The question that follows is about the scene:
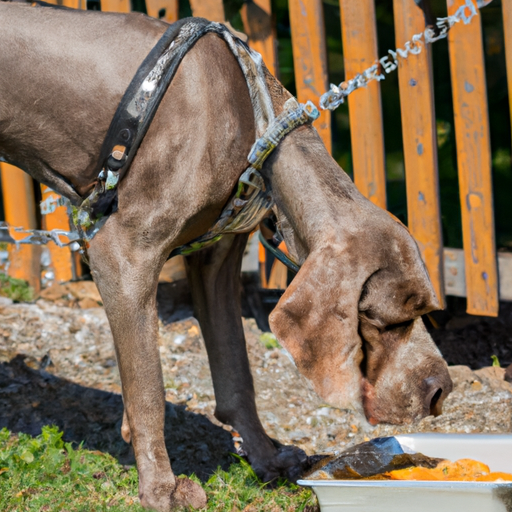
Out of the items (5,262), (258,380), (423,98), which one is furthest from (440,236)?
(5,262)

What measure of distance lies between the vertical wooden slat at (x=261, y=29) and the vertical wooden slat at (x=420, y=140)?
818 millimetres

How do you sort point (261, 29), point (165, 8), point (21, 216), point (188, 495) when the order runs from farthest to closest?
point (21, 216)
point (165, 8)
point (261, 29)
point (188, 495)

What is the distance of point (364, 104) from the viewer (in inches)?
166

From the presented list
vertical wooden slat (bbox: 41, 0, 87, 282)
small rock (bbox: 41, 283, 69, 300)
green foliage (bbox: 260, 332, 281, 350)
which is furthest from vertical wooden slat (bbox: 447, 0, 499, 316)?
small rock (bbox: 41, 283, 69, 300)

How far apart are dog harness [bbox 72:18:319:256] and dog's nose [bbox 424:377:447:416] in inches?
34.5

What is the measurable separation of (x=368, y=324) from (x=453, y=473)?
617mm

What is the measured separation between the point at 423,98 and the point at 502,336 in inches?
67.2

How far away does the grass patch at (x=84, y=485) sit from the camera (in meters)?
2.89

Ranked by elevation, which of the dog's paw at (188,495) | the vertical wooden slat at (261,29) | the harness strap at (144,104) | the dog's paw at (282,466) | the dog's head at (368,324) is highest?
the vertical wooden slat at (261,29)

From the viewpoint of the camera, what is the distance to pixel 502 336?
465 centimetres

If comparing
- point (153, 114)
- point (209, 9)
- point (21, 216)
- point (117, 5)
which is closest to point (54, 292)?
point (21, 216)

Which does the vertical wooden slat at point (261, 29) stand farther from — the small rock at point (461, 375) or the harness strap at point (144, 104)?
the small rock at point (461, 375)

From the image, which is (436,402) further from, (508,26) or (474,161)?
(508,26)

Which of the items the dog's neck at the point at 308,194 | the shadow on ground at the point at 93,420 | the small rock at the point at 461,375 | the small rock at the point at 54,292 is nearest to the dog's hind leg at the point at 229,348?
the shadow on ground at the point at 93,420
